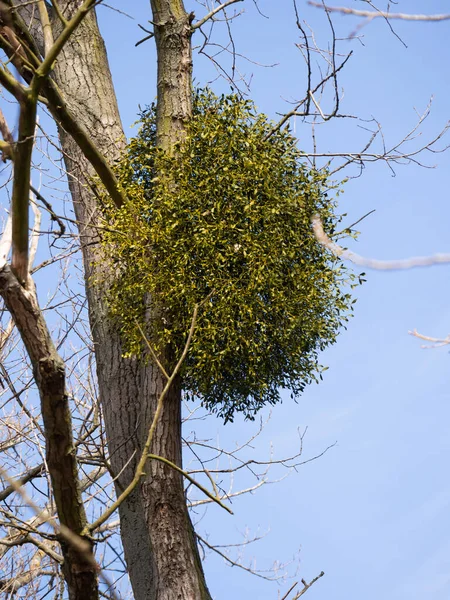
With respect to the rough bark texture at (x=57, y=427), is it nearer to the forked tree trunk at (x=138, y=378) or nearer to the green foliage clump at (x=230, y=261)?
the forked tree trunk at (x=138, y=378)

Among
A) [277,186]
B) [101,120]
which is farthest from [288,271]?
[101,120]

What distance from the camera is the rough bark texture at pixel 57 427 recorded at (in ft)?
8.79

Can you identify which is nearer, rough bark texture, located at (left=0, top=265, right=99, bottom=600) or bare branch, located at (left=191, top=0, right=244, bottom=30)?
rough bark texture, located at (left=0, top=265, right=99, bottom=600)

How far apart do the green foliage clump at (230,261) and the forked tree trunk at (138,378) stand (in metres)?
0.20

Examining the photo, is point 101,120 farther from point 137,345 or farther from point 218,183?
point 137,345

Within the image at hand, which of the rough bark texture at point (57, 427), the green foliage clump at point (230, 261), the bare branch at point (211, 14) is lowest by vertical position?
the rough bark texture at point (57, 427)

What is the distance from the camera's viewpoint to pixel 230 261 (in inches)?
139

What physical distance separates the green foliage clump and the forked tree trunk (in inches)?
8.0

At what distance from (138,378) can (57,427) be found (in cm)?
124

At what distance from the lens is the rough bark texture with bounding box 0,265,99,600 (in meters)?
2.68

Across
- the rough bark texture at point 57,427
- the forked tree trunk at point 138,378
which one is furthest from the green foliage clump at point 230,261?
the rough bark texture at point 57,427

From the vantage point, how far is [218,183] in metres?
3.55

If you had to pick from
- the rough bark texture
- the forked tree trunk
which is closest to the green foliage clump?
the forked tree trunk

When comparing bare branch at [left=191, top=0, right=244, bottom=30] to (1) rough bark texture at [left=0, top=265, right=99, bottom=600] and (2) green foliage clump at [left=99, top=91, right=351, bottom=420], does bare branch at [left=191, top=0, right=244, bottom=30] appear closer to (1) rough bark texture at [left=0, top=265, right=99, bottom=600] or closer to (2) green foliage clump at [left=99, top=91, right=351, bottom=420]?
(2) green foliage clump at [left=99, top=91, right=351, bottom=420]
